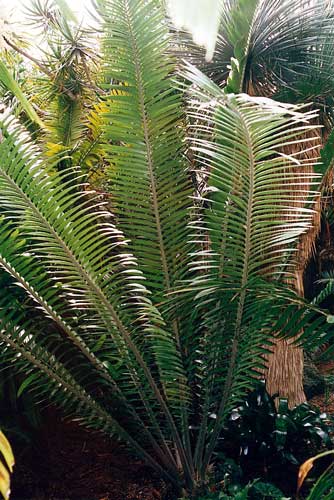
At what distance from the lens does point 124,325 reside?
8.86ft

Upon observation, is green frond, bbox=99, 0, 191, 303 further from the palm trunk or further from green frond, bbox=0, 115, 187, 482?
the palm trunk

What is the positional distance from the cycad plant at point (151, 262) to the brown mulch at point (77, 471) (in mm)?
321

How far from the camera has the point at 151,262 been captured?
8.98 ft

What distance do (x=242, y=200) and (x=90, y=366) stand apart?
1.33 m

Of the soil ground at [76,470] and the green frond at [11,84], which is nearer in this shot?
the green frond at [11,84]

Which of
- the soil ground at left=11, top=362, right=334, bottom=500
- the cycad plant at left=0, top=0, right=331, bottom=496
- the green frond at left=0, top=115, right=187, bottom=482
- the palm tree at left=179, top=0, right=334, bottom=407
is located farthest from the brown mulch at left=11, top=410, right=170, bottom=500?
the palm tree at left=179, top=0, right=334, bottom=407

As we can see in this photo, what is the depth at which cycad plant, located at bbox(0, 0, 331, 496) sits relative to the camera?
2293 millimetres

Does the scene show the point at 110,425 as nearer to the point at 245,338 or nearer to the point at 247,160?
the point at 245,338

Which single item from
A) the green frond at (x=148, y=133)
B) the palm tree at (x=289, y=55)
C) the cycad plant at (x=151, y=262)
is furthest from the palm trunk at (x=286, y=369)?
the green frond at (x=148, y=133)

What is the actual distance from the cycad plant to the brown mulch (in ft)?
1.05

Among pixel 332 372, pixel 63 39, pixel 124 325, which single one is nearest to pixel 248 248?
pixel 124 325

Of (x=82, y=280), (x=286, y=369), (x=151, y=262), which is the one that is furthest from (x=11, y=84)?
(x=286, y=369)

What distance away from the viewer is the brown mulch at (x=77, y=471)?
126 inches

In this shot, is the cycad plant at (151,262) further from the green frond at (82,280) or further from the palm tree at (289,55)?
the palm tree at (289,55)
